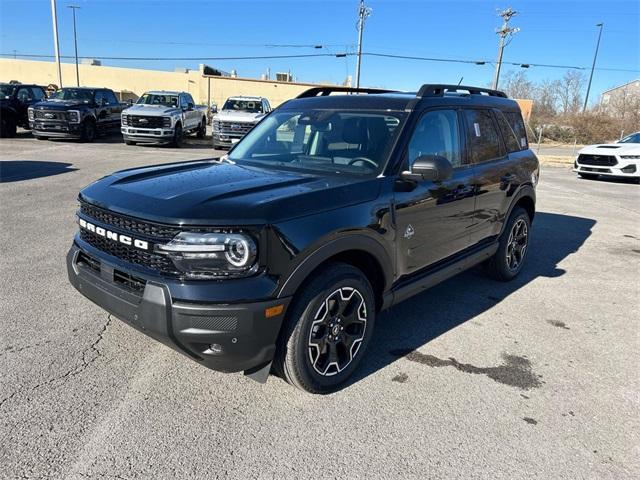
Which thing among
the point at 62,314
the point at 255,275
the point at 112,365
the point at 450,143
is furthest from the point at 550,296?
the point at 62,314

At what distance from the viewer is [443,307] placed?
15.1ft

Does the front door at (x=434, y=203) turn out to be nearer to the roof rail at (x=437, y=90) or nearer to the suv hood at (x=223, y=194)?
the roof rail at (x=437, y=90)

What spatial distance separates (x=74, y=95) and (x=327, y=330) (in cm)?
1969

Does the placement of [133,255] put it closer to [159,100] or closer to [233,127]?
[233,127]

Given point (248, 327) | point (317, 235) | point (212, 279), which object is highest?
point (317, 235)

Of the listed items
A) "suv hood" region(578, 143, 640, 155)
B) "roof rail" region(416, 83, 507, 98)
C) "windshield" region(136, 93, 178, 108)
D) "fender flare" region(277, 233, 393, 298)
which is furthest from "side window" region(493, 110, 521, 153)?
"windshield" region(136, 93, 178, 108)

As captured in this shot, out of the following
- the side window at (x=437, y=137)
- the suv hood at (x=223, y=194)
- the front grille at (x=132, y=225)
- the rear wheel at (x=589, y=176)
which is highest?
the side window at (x=437, y=137)

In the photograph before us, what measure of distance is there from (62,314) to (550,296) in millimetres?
4698

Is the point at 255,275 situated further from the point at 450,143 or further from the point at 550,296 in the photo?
the point at 550,296

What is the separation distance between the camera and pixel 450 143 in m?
4.04

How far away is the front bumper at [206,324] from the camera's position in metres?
2.48

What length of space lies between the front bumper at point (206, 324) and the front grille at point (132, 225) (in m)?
0.26

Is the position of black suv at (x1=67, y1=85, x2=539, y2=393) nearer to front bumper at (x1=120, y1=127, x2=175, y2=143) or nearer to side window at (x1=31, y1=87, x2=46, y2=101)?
front bumper at (x1=120, y1=127, x2=175, y2=143)

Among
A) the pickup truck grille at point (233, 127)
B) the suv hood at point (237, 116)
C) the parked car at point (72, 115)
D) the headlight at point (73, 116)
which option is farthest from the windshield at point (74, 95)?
the pickup truck grille at point (233, 127)
